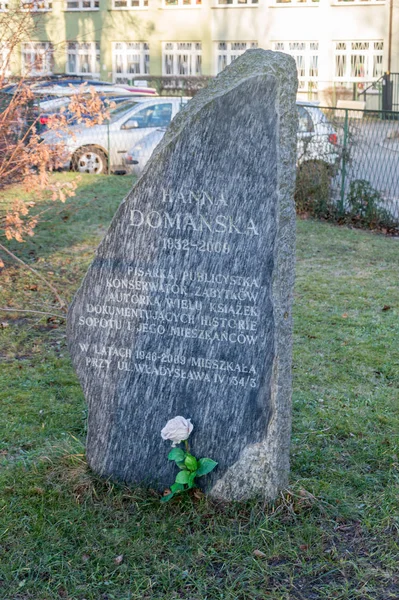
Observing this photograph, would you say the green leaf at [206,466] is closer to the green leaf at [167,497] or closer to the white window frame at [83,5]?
the green leaf at [167,497]

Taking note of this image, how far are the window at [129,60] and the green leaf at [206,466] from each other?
3673 centimetres

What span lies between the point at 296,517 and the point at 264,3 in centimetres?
3501

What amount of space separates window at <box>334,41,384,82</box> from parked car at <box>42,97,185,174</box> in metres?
20.1

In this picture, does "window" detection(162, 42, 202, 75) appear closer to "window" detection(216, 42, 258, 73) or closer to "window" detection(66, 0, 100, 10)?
"window" detection(216, 42, 258, 73)

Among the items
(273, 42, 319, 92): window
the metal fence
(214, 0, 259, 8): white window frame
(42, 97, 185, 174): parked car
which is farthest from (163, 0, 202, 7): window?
the metal fence

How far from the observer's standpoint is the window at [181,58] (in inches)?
1490

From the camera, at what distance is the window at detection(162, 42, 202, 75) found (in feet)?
124

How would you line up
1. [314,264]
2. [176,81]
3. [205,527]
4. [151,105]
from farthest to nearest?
[176,81] → [151,105] → [314,264] → [205,527]

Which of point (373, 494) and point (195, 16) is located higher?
point (195, 16)

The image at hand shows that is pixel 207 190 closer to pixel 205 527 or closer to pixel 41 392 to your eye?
pixel 205 527

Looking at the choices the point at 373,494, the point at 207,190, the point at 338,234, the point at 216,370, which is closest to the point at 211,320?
the point at 216,370

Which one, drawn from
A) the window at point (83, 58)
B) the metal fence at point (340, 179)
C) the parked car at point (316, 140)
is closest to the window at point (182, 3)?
the window at point (83, 58)

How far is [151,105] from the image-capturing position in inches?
688

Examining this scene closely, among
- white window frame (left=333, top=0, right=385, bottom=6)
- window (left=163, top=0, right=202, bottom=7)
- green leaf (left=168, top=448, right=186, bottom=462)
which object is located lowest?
green leaf (left=168, top=448, right=186, bottom=462)
